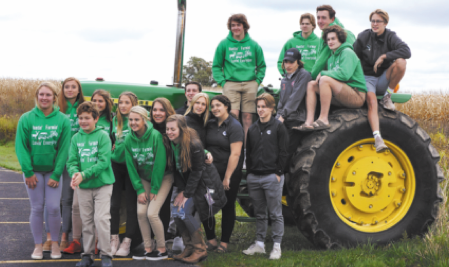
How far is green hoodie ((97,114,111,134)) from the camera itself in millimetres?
Answer: 4777

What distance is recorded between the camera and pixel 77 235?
4758mm

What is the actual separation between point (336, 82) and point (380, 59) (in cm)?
67

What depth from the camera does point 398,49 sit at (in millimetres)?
4852

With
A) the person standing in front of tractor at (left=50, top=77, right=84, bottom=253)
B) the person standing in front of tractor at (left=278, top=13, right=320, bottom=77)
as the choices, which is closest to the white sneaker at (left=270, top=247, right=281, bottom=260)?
the person standing in front of tractor at (left=50, top=77, right=84, bottom=253)

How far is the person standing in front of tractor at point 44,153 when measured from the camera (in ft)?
14.5

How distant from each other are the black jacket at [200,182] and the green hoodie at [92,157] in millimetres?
725

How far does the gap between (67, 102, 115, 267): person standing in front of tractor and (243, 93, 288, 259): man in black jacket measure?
4.92 ft

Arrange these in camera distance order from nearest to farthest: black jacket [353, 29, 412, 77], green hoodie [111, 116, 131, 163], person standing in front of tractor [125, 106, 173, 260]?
person standing in front of tractor [125, 106, 173, 260] → green hoodie [111, 116, 131, 163] → black jacket [353, 29, 412, 77]

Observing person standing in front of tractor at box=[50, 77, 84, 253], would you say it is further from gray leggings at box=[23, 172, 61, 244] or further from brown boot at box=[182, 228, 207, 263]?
brown boot at box=[182, 228, 207, 263]

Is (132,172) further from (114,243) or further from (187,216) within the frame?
(114,243)

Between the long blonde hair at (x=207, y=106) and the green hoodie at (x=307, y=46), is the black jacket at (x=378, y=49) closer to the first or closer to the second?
the green hoodie at (x=307, y=46)

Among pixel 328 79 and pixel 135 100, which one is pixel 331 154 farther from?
pixel 135 100

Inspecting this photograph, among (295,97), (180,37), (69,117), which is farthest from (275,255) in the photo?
(180,37)

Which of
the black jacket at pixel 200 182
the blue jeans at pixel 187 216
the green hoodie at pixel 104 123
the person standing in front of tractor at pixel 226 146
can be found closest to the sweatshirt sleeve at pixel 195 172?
the black jacket at pixel 200 182
